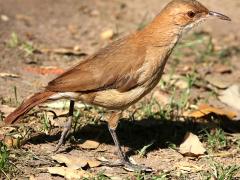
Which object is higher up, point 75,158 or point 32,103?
point 32,103

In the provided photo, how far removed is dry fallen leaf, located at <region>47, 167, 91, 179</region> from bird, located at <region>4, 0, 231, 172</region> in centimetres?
49

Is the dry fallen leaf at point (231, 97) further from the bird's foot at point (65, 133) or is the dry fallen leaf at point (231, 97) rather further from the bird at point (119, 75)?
Result: the bird's foot at point (65, 133)

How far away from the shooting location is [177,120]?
6609 millimetres

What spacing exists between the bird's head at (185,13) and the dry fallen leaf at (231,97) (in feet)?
5.32

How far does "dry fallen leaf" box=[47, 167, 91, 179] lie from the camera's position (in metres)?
4.98

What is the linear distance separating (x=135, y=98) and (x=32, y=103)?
97cm

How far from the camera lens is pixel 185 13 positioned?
19.0 feet

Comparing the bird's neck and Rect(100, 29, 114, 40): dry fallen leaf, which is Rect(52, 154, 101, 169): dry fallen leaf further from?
Rect(100, 29, 114, 40): dry fallen leaf

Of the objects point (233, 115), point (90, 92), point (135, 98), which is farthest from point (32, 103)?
point (233, 115)

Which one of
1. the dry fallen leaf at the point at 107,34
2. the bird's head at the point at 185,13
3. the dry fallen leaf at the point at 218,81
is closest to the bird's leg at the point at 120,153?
the bird's head at the point at 185,13

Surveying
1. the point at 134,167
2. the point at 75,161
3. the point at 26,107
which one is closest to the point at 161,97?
the point at 134,167

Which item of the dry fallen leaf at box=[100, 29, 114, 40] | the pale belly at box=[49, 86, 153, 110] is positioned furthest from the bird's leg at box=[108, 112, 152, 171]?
the dry fallen leaf at box=[100, 29, 114, 40]

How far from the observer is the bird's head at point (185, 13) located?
5762 millimetres

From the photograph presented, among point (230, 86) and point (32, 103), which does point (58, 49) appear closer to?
point (230, 86)
